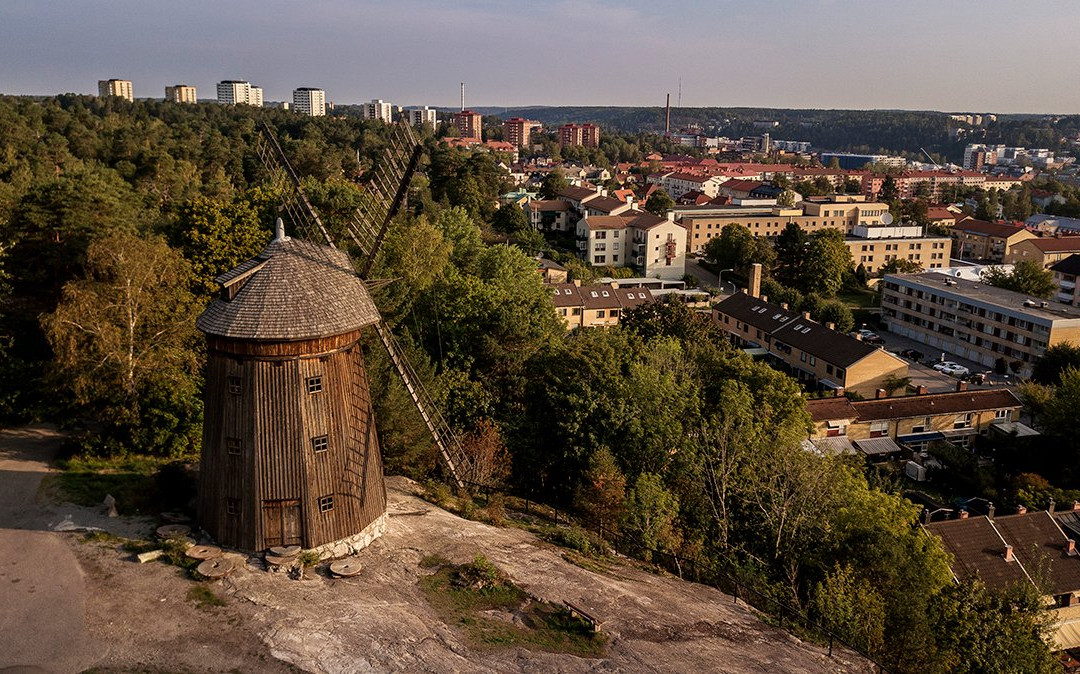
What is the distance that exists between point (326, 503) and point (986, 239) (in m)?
107

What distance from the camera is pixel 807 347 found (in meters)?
55.2

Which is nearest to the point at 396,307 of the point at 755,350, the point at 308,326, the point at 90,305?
the point at 90,305

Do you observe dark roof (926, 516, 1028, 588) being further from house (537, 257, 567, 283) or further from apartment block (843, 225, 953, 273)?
apartment block (843, 225, 953, 273)

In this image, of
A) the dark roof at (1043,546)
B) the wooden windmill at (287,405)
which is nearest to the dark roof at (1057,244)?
the dark roof at (1043,546)

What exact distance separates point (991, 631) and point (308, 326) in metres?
18.7

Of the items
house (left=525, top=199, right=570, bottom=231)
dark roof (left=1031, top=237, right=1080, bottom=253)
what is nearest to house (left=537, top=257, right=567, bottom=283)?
house (left=525, top=199, right=570, bottom=231)

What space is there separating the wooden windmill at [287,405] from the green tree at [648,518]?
837 cm

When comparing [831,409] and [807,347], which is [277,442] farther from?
[807,347]

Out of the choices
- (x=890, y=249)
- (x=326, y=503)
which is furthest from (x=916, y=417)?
(x=890, y=249)

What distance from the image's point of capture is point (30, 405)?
2512 cm

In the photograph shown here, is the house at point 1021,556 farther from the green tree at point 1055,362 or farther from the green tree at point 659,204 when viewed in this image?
the green tree at point 659,204

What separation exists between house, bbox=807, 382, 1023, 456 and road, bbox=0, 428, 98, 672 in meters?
36.3

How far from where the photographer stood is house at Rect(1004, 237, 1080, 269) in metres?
88.8

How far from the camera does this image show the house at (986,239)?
317ft
